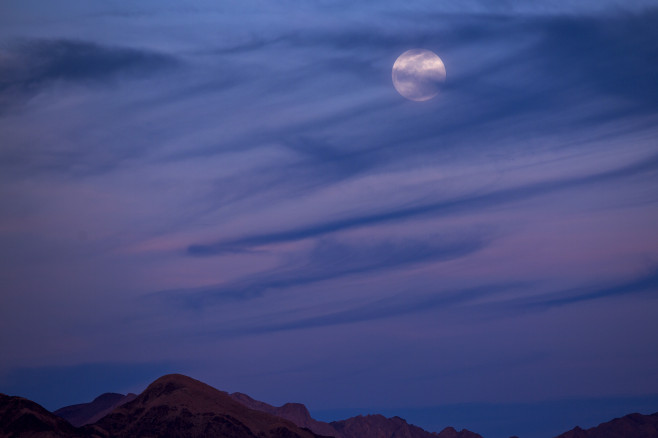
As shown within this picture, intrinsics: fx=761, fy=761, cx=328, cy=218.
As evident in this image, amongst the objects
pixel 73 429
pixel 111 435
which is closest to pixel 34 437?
pixel 73 429

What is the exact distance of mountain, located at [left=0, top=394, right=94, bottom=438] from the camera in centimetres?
17550

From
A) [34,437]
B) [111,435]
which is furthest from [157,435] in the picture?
[34,437]

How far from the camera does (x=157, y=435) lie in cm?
19962

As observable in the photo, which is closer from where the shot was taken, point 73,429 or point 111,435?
point 73,429

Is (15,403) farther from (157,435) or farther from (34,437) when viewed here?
(157,435)

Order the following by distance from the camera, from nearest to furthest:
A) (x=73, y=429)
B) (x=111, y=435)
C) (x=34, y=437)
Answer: (x=34, y=437)
(x=73, y=429)
(x=111, y=435)

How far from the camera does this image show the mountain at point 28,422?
17550cm

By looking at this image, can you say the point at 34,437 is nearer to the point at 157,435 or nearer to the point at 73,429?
the point at 73,429

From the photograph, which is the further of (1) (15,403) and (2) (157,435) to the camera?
(2) (157,435)

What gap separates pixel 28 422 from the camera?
17812 centimetres

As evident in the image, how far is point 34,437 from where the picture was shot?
17425 centimetres

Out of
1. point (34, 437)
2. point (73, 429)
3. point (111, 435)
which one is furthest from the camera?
point (111, 435)

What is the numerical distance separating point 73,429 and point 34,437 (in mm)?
12741

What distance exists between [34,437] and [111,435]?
89.8 ft
